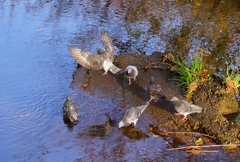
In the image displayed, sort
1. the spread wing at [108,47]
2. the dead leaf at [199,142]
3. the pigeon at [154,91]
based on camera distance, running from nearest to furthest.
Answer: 1. the dead leaf at [199,142]
2. the pigeon at [154,91]
3. the spread wing at [108,47]

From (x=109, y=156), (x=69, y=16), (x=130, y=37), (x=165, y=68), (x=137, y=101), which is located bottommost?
(x=109, y=156)

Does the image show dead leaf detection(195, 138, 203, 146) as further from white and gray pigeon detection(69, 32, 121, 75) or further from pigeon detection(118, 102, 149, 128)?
white and gray pigeon detection(69, 32, 121, 75)

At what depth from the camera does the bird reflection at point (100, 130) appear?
19.7 ft

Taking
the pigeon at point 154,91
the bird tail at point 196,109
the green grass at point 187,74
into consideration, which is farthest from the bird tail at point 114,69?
the bird tail at point 196,109

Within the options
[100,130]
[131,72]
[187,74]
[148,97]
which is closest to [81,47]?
[131,72]

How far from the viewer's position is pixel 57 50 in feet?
29.5

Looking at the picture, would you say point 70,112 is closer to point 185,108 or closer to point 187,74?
point 185,108

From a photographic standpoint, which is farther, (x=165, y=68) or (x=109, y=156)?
(x=165, y=68)

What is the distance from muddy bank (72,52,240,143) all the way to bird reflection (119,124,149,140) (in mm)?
359

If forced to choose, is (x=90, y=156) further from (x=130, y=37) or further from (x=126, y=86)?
(x=130, y=37)

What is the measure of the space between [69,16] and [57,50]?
2.73 m

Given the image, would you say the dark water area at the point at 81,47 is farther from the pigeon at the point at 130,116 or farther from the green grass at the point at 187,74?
the green grass at the point at 187,74

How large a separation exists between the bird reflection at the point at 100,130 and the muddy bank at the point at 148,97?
0.25m

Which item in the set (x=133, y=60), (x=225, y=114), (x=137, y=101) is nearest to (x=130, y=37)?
(x=133, y=60)
